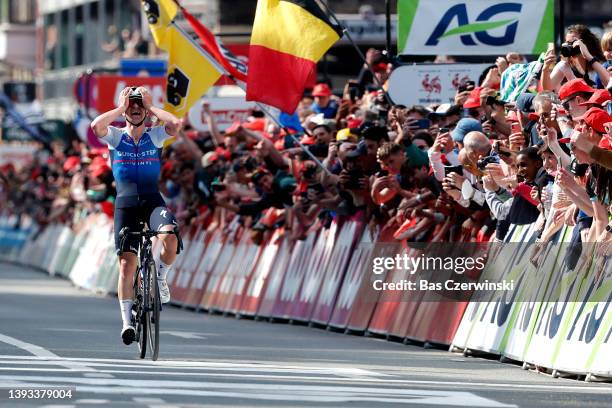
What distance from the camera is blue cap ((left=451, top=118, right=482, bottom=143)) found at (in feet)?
64.6

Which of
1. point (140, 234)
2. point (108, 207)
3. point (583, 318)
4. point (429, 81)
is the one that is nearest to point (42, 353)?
point (140, 234)

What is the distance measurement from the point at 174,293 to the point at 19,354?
13039mm

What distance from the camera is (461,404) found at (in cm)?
1366

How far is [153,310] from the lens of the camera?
17562 millimetres

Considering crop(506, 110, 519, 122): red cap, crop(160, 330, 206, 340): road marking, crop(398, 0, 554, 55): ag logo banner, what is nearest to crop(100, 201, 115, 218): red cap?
crop(398, 0, 554, 55): ag logo banner

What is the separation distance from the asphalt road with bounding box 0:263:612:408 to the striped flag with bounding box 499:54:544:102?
2.33 m

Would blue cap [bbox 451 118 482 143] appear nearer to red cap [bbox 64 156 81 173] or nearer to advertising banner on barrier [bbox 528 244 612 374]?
advertising banner on barrier [bbox 528 244 612 374]

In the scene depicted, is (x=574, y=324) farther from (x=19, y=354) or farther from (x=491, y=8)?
(x=491, y=8)

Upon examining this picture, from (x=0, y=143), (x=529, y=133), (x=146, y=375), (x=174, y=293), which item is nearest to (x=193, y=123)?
(x=174, y=293)

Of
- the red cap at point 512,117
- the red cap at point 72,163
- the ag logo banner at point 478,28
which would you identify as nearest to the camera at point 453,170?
the red cap at point 512,117

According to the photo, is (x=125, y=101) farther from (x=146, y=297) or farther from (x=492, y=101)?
(x=492, y=101)

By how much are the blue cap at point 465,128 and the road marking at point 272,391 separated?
5218mm

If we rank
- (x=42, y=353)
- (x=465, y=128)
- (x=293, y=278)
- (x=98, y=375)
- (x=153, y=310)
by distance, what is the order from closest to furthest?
(x=98, y=375), (x=153, y=310), (x=42, y=353), (x=465, y=128), (x=293, y=278)

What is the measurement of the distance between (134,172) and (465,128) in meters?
3.31
